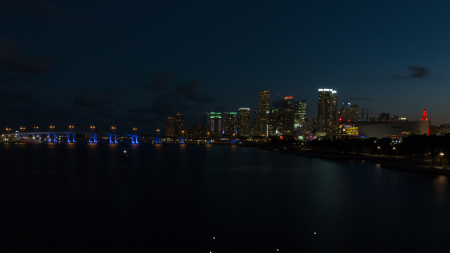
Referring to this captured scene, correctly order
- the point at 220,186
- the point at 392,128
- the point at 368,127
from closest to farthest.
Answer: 1. the point at 220,186
2. the point at 392,128
3. the point at 368,127

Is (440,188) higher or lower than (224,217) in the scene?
lower

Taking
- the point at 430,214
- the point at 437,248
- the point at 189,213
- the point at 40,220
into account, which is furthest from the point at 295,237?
the point at 40,220

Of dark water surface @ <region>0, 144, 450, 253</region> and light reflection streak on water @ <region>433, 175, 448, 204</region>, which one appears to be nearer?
A: dark water surface @ <region>0, 144, 450, 253</region>

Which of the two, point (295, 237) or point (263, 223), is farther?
point (263, 223)

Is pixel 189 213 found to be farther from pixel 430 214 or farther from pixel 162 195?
pixel 430 214

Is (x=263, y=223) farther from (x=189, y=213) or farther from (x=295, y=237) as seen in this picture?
(x=189, y=213)

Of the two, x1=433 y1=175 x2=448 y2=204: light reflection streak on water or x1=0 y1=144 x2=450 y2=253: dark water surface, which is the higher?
x1=0 y1=144 x2=450 y2=253: dark water surface

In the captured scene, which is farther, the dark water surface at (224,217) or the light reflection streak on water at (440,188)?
the light reflection streak on water at (440,188)

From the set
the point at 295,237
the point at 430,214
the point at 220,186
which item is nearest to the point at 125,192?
the point at 220,186

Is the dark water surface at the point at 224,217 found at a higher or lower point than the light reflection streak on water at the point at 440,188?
higher

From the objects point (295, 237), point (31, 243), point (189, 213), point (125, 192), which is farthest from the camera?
point (125, 192)

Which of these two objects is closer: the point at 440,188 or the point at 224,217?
the point at 224,217
